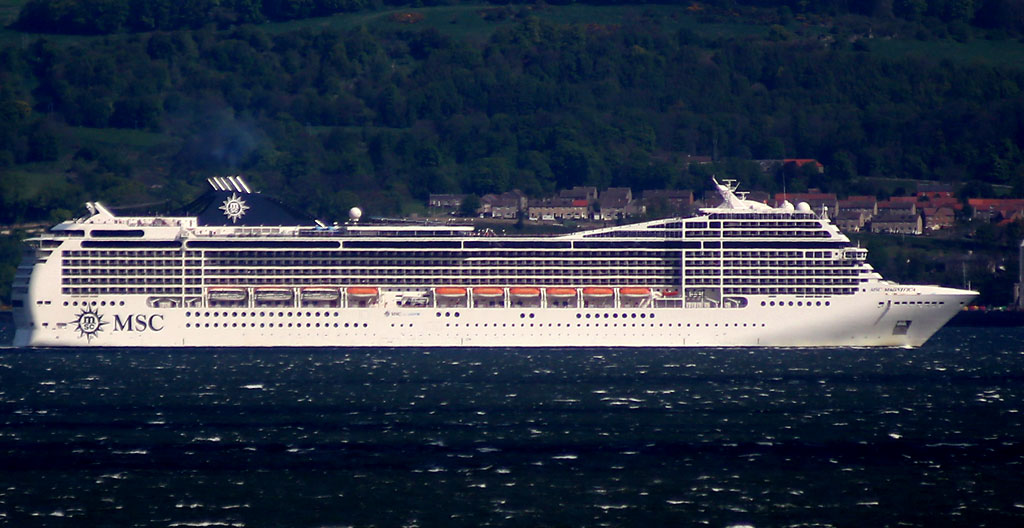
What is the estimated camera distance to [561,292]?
256 ft

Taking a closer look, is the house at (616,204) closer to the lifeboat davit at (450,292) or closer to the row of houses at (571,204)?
the row of houses at (571,204)

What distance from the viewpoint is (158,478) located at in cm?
4084

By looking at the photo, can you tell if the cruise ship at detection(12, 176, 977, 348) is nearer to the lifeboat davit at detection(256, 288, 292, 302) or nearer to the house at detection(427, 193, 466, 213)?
the lifeboat davit at detection(256, 288, 292, 302)

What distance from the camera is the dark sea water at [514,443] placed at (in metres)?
36.9

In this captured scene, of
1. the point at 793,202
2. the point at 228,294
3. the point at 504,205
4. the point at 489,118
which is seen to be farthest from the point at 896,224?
the point at 228,294

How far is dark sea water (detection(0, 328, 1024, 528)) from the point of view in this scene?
36938 mm

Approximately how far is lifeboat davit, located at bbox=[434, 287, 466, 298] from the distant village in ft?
196

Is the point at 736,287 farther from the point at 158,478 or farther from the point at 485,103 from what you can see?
the point at 485,103

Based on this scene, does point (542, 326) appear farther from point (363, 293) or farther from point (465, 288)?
point (363, 293)

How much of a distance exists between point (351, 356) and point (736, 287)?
18509mm

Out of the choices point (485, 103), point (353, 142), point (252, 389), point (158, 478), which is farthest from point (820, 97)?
point (158, 478)

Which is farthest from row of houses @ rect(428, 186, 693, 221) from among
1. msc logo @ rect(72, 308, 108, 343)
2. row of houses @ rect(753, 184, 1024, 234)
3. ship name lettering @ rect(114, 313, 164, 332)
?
msc logo @ rect(72, 308, 108, 343)

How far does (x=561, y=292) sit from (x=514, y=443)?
32.3 metres

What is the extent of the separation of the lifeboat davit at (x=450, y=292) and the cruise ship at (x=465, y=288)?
0.07 metres
